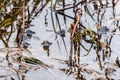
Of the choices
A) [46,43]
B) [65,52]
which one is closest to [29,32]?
[46,43]

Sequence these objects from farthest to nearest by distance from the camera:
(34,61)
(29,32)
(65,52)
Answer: (29,32) < (65,52) < (34,61)

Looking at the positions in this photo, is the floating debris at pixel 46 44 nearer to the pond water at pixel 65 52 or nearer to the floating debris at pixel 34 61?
the pond water at pixel 65 52

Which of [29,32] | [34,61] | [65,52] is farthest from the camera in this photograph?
[29,32]

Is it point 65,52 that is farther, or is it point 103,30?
point 103,30

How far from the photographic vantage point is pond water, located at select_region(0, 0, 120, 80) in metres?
2.08

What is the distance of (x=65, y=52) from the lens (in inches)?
90.2

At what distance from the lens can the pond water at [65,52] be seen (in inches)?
81.8

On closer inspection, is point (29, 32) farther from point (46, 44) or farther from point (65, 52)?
point (65, 52)

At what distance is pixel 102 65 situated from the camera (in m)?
2.19

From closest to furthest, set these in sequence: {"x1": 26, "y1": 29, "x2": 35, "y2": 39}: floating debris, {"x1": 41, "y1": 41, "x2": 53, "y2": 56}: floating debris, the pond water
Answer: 1. the pond water
2. {"x1": 41, "y1": 41, "x2": 53, "y2": 56}: floating debris
3. {"x1": 26, "y1": 29, "x2": 35, "y2": 39}: floating debris

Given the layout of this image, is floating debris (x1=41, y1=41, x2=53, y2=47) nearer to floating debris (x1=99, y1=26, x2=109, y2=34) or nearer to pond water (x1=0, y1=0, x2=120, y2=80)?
pond water (x1=0, y1=0, x2=120, y2=80)

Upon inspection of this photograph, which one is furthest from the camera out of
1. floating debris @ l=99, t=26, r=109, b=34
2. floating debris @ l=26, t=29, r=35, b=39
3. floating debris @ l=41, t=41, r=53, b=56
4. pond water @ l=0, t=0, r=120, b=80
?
floating debris @ l=99, t=26, r=109, b=34

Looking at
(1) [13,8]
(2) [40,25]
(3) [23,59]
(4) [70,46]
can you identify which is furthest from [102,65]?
(1) [13,8]

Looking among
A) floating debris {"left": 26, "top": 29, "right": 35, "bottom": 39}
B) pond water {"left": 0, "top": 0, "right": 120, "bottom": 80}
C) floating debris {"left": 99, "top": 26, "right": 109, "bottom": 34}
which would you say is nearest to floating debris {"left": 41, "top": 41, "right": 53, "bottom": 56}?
pond water {"left": 0, "top": 0, "right": 120, "bottom": 80}
